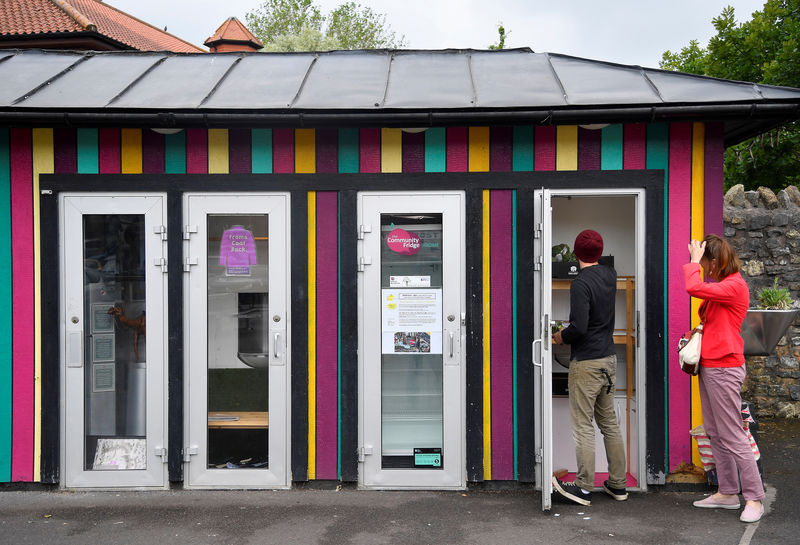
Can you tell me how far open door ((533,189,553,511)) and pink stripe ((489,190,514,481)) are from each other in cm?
22

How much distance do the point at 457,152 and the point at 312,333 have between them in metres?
1.77

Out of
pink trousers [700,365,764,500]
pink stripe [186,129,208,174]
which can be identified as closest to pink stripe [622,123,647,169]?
pink trousers [700,365,764,500]

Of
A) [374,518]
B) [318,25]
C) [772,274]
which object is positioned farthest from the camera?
[318,25]

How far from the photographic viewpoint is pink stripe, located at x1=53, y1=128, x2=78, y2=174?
557 cm

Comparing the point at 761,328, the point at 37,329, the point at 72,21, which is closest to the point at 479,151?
the point at 761,328

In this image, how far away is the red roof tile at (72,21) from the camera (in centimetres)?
1395

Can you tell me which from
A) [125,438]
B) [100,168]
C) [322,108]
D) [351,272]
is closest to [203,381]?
[125,438]

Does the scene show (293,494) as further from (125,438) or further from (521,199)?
(521,199)

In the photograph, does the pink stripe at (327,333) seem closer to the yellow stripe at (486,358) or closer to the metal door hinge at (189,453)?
the metal door hinge at (189,453)

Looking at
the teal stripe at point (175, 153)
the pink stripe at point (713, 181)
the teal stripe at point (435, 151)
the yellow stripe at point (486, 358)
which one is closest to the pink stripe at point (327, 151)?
the teal stripe at point (435, 151)

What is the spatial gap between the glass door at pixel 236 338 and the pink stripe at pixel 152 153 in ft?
1.13

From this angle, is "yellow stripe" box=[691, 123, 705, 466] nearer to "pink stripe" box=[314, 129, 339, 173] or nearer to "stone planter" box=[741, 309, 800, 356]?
"stone planter" box=[741, 309, 800, 356]

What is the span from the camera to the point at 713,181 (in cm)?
539

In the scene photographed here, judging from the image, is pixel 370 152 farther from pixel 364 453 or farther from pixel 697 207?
pixel 697 207
